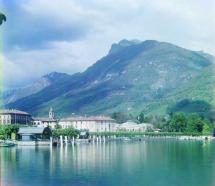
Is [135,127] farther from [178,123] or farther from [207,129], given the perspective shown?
[207,129]

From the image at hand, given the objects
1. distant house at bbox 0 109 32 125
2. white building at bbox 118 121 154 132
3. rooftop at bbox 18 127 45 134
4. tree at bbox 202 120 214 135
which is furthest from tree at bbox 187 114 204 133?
rooftop at bbox 18 127 45 134

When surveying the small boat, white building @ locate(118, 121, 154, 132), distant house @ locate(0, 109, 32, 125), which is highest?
distant house @ locate(0, 109, 32, 125)

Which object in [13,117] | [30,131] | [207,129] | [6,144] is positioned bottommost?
[6,144]

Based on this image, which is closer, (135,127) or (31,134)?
(31,134)

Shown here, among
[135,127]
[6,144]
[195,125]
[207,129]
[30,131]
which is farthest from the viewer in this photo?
[135,127]

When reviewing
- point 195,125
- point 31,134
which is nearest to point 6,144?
point 31,134

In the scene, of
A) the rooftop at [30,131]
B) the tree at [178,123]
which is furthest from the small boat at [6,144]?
the tree at [178,123]

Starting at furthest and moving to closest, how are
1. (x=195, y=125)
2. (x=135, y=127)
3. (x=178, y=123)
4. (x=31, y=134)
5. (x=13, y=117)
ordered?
(x=135, y=127)
(x=178, y=123)
(x=195, y=125)
(x=13, y=117)
(x=31, y=134)

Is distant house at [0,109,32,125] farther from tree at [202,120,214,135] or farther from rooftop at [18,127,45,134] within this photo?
tree at [202,120,214,135]

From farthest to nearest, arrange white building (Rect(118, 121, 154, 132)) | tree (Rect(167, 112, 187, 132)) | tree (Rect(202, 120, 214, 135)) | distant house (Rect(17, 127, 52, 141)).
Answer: white building (Rect(118, 121, 154, 132))
tree (Rect(167, 112, 187, 132))
tree (Rect(202, 120, 214, 135))
distant house (Rect(17, 127, 52, 141))

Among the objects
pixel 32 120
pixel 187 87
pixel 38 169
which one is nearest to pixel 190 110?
pixel 187 87

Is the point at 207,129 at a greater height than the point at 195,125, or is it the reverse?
the point at 195,125

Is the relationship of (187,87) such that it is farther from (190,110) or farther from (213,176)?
(213,176)

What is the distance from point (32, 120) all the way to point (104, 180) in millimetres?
94528
